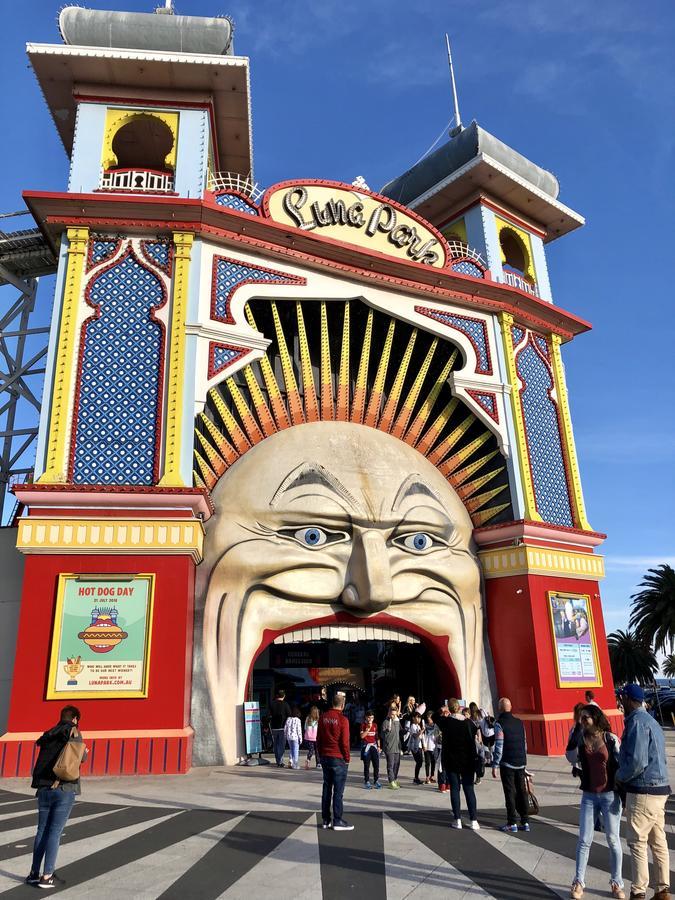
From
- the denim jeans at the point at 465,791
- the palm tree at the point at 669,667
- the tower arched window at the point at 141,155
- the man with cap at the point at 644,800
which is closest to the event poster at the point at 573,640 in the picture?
the denim jeans at the point at 465,791

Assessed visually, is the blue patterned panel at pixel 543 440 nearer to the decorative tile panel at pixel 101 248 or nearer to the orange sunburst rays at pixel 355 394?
the orange sunburst rays at pixel 355 394

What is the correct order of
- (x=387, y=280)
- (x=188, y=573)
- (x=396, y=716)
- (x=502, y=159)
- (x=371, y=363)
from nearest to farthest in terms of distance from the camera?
(x=396, y=716)
(x=188, y=573)
(x=387, y=280)
(x=371, y=363)
(x=502, y=159)

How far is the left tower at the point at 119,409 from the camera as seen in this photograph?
11797mm

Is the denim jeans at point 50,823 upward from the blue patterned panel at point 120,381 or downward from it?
downward

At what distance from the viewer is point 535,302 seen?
779 inches

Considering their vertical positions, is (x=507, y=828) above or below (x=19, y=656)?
below

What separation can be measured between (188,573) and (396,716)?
470 centimetres

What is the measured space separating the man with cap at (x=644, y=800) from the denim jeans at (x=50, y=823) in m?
4.48

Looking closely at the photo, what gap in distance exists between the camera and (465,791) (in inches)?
291

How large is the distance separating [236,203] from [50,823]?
1417cm

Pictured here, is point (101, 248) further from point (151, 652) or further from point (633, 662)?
point (633, 662)

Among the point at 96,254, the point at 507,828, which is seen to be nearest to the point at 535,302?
the point at 96,254

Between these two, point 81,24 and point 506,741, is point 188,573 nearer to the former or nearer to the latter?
point 506,741

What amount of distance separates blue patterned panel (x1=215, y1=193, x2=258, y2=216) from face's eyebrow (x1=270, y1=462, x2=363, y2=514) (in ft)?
20.9
